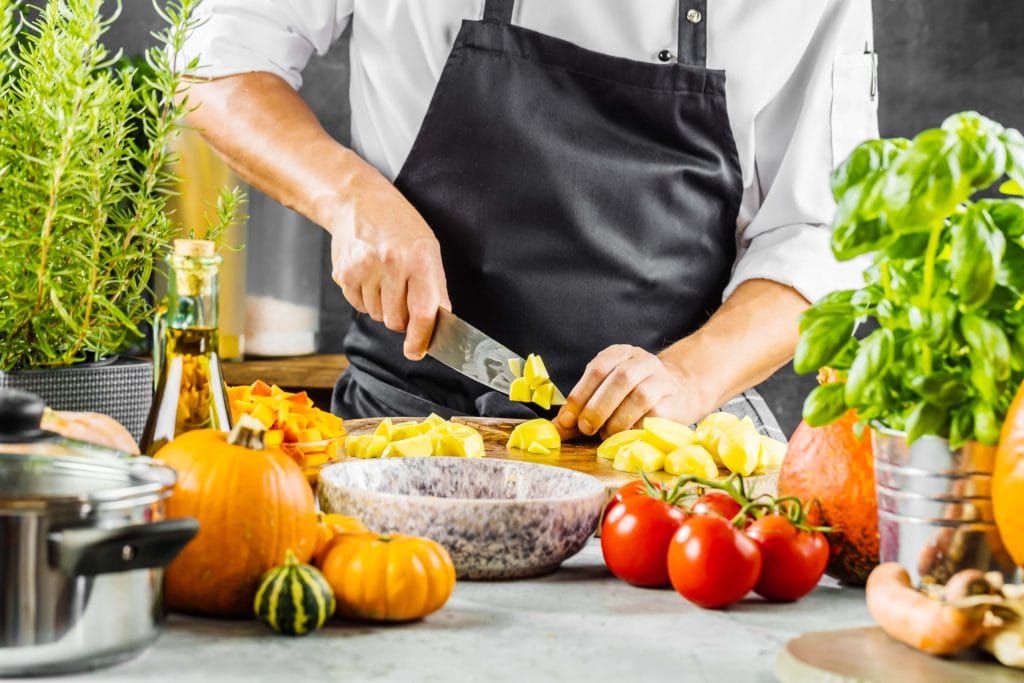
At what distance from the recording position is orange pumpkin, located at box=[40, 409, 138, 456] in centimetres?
100

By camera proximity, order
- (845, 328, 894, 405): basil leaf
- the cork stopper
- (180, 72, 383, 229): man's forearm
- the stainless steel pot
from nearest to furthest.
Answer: the stainless steel pot → (845, 328, 894, 405): basil leaf → the cork stopper → (180, 72, 383, 229): man's forearm

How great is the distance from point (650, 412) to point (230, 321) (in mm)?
1296

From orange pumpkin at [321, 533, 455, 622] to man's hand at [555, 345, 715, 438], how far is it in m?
0.85

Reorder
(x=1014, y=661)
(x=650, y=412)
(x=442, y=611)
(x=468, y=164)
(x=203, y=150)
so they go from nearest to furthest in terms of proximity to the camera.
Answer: (x=1014, y=661), (x=442, y=611), (x=650, y=412), (x=468, y=164), (x=203, y=150)

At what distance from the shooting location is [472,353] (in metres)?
1.81

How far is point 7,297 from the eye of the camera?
114 centimetres

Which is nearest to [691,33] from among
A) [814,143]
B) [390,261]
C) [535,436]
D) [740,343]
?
[814,143]

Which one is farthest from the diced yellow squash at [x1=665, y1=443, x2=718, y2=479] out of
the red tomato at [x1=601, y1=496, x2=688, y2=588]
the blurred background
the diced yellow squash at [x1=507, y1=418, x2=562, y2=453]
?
the blurred background

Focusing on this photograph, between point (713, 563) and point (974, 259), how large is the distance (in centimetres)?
30

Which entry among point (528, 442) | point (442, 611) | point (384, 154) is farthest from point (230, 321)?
point (442, 611)

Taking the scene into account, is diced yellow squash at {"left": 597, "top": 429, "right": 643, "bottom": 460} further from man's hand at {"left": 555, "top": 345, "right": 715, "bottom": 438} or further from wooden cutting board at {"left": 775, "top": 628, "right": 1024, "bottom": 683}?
wooden cutting board at {"left": 775, "top": 628, "right": 1024, "bottom": 683}

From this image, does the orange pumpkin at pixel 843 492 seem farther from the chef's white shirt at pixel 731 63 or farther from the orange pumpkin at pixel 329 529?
the chef's white shirt at pixel 731 63

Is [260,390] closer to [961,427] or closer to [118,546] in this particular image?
[118,546]

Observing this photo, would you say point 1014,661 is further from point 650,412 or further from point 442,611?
point 650,412
